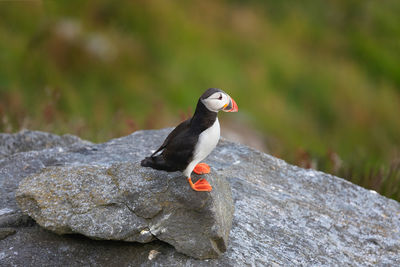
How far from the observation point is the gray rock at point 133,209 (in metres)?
3.32

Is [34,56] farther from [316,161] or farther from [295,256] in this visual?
[295,256]

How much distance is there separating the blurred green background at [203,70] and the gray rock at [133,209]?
464cm

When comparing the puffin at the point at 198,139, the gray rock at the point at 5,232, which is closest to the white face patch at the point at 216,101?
the puffin at the point at 198,139

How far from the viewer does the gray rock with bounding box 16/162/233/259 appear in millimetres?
3324

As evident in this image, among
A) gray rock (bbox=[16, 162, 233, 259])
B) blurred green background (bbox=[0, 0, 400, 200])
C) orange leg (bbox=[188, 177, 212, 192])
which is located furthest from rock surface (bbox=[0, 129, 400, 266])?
blurred green background (bbox=[0, 0, 400, 200])

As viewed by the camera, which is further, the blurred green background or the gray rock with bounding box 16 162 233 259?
the blurred green background

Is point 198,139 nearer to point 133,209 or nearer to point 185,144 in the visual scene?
point 185,144

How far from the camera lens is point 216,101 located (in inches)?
132

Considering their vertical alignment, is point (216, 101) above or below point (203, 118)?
above

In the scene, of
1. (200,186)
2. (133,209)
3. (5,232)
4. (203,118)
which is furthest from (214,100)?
(5,232)

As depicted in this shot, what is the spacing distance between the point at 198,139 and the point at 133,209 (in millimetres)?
663

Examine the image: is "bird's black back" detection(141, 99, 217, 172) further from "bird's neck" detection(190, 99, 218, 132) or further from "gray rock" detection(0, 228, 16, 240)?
"gray rock" detection(0, 228, 16, 240)

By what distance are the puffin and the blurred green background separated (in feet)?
15.6

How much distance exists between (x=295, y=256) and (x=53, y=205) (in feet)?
5.90
